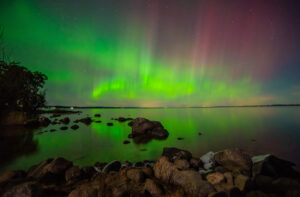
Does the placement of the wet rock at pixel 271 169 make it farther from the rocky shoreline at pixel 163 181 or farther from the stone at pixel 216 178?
the stone at pixel 216 178

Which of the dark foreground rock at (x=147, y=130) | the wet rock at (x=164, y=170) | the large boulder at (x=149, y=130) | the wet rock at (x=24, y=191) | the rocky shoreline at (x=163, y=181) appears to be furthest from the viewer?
the large boulder at (x=149, y=130)

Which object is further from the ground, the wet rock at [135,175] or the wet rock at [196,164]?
the wet rock at [135,175]

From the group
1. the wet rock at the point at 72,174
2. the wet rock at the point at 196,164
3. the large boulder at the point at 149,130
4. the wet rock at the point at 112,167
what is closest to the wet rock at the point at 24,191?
the wet rock at the point at 72,174

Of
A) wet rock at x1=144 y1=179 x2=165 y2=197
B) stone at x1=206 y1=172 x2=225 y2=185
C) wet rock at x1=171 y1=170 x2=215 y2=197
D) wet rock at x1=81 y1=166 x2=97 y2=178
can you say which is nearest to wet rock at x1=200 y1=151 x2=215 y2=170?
stone at x1=206 y1=172 x2=225 y2=185

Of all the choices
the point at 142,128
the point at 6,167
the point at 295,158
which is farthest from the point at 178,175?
the point at 142,128

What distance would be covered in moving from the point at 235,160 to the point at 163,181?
531 centimetres

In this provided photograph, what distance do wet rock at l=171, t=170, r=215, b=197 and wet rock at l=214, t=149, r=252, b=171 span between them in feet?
12.9

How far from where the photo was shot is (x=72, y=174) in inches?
275

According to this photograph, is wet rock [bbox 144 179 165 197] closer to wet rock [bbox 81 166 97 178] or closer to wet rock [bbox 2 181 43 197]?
wet rock [bbox 81 166 97 178]

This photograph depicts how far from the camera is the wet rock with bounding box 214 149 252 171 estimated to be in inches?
307

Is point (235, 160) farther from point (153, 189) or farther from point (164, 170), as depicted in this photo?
point (153, 189)

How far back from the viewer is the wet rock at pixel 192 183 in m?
5.22

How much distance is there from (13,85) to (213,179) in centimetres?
4221

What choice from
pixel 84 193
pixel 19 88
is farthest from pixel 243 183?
pixel 19 88
